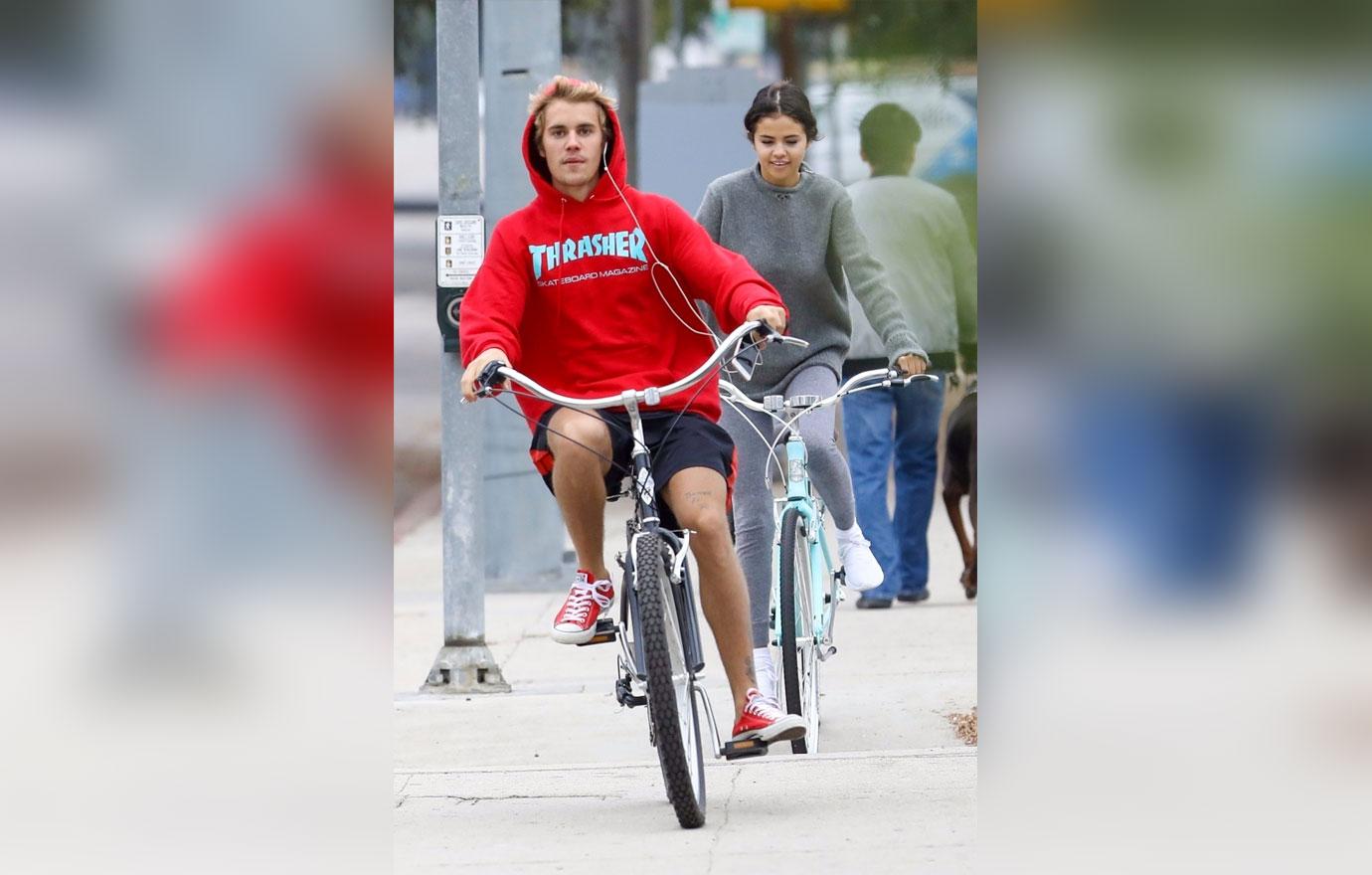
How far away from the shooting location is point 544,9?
9.54 meters

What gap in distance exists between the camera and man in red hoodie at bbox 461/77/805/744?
17.2 feet

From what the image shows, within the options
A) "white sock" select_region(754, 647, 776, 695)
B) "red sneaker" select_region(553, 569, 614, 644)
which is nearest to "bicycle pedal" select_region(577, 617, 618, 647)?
"red sneaker" select_region(553, 569, 614, 644)

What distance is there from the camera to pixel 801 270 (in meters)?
6.57

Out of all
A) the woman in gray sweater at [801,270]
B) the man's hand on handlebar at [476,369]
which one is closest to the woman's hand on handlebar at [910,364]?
the woman in gray sweater at [801,270]

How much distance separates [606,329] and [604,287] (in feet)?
0.36

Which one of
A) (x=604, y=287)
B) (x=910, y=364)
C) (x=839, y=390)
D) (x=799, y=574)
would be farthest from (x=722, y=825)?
(x=910, y=364)

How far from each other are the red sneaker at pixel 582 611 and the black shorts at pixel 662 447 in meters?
0.24

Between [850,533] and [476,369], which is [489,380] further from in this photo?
[850,533]

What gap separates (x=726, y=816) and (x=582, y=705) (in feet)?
6.95

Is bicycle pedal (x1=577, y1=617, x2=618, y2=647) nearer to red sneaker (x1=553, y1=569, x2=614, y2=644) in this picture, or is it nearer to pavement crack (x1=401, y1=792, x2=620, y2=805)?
red sneaker (x1=553, y1=569, x2=614, y2=644)

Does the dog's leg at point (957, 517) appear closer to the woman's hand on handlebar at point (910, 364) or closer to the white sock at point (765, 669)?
the white sock at point (765, 669)

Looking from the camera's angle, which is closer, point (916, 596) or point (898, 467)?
point (898, 467)
